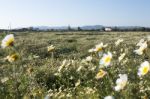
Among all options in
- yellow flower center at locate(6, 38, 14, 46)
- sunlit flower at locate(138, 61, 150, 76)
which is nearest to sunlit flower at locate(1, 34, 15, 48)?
yellow flower center at locate(6, 38, 14, 46)

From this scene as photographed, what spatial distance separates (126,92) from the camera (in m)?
3.66

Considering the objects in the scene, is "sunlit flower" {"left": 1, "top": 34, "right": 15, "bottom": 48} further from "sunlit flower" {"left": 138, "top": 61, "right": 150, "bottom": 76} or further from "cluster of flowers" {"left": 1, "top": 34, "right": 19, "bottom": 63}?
"sunlit flower" {"left": 138, "top": 61, "right": 150, "bottom": 76}

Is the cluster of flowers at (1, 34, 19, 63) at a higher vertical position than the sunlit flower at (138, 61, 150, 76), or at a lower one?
higher

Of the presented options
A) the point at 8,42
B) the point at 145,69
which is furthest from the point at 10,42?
the point at 145,69

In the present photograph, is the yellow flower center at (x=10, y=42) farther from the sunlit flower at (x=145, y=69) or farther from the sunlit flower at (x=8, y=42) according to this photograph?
the sunlit flower at (x=145, y=69)

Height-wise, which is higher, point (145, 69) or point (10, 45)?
point (10, 45)

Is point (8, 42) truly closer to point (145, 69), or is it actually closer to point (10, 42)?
point (10, 42)

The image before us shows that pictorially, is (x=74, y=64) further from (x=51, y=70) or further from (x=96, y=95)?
(x=96, y=95)

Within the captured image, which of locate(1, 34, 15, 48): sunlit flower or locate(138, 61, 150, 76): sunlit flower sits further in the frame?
locate(1, 34, 15, 48): sunlit flower

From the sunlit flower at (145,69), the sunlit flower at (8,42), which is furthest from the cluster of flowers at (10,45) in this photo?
the sunlit flower at (145,69)

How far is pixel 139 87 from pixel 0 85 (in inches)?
72.6

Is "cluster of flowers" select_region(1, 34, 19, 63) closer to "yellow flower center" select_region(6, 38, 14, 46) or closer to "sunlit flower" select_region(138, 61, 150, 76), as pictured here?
"yellow flower center" select_region(6, 38, 14, 46)

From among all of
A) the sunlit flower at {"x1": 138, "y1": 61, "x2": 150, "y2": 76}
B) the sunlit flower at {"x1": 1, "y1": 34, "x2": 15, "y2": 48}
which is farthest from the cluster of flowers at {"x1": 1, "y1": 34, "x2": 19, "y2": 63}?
the sunlit flower at {"x1": 138, "y1": 61, "x2": 150, "y2": 76}

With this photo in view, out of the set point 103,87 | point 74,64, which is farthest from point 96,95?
point 74,64
